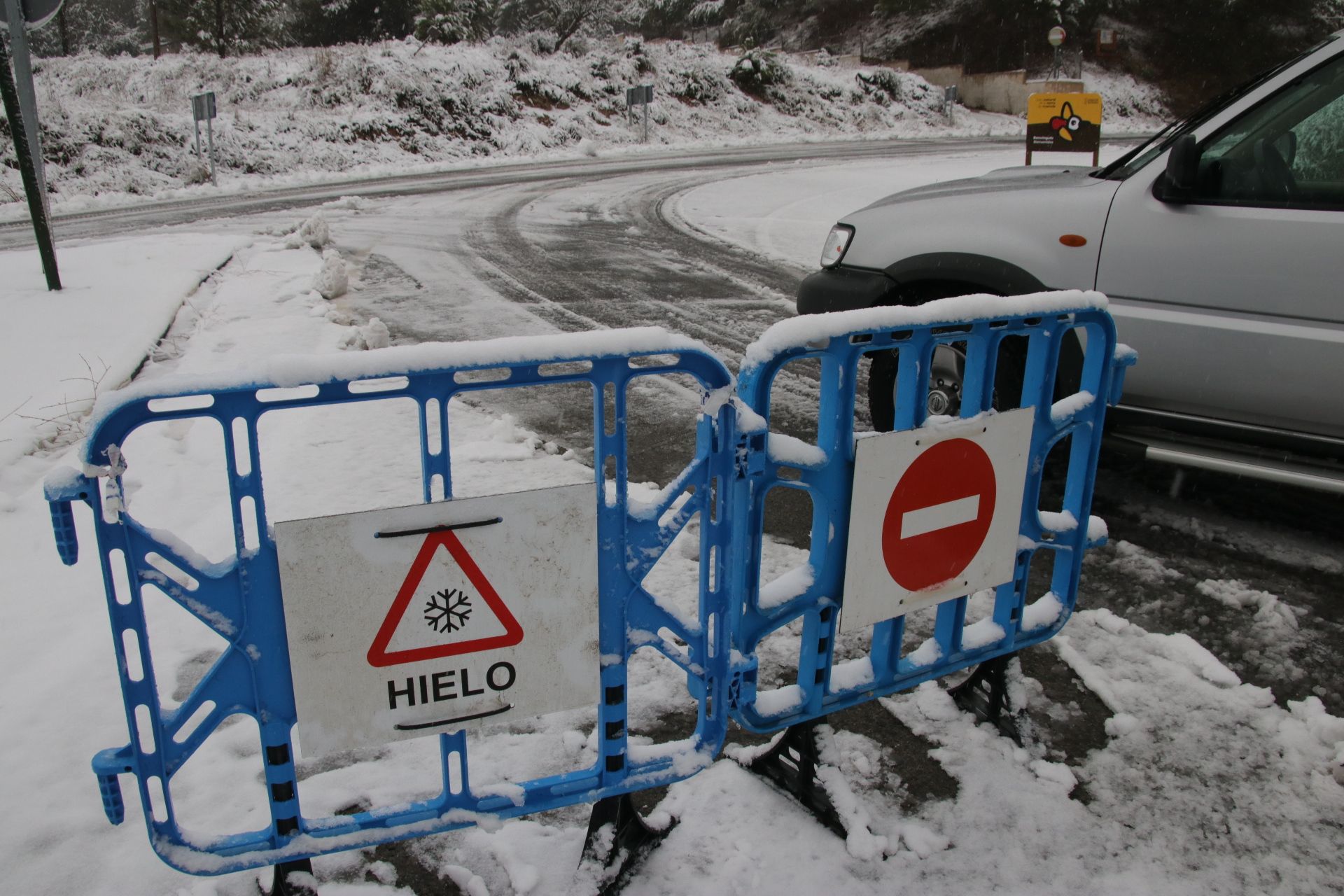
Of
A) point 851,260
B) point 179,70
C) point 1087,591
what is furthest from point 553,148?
point 1087,591

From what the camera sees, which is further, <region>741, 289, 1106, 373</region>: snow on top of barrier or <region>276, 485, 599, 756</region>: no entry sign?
<region>741, 289, 1106, 373</region>: snow on top of barrier

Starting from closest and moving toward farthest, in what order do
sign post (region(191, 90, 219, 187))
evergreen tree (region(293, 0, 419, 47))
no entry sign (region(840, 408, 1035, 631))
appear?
no entry sign (region(840, 408, 1035, 631))
sign post (region(191, 90, 219, 187))
evergreen tree (region(293, 0, 419, 47))

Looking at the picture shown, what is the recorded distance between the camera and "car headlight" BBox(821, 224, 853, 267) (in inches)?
205

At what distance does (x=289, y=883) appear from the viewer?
229 cm

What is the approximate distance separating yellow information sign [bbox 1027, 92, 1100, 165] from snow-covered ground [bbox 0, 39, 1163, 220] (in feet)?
45.0

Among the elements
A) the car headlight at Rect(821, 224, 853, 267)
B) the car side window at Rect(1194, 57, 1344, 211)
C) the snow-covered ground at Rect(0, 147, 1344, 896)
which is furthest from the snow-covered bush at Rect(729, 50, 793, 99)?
the snow-covered ground at Rect(0, 147, 1344, 896)

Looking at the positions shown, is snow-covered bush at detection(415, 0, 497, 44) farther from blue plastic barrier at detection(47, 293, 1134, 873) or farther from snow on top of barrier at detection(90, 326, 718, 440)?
snow on top of barrier at detection(90, 326, 718, 440)

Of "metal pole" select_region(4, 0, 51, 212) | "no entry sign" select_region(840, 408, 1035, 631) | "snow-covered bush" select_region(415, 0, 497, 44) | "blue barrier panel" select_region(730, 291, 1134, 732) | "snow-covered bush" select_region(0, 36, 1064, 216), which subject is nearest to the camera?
"blue barrier panel" select_region(730, 291, 1134, 732)

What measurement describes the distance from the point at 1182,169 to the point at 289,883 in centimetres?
408

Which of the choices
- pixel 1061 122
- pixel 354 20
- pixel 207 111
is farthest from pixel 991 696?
pixel 354 20

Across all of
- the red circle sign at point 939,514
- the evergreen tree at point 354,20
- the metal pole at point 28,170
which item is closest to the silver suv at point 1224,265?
the red circle sign at point 939,514

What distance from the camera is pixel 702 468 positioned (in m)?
2.26

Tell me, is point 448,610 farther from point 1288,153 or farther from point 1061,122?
point 1061,122

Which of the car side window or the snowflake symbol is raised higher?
the car side window
